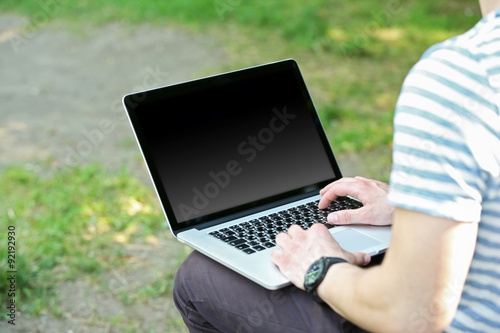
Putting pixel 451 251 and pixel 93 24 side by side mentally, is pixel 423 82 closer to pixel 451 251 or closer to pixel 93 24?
pixel 451 251

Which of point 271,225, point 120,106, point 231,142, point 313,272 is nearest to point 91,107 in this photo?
point 120,106

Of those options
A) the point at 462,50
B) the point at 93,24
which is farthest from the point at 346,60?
the point at 462,50

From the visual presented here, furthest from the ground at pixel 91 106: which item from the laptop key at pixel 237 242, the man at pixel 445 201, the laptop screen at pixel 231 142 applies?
the man at pixel 445 201

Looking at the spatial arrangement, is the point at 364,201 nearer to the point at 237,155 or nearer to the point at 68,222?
the point at 237,155

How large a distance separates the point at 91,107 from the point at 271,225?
3.69 m

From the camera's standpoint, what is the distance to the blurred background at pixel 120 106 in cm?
279

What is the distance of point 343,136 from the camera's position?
423 cm

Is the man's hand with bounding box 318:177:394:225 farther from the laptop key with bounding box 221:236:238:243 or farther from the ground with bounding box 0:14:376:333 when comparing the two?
the ground with bounding box 0:14:376:333

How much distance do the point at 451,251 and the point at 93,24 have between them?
6.66 meters

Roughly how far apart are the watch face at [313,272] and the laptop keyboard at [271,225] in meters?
0.23

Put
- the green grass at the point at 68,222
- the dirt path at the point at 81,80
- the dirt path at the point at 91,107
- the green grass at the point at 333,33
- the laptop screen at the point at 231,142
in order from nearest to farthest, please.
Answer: the laptop screen at the point at 231,142 < the dirt path at the point at 91,107 < the green grass at the point at 68,222 < the dirt path at the point at 81,80 < the green grass at the point at 333,33

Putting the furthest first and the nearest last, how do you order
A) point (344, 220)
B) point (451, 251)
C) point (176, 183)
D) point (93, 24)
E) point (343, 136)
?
point (93, 24)
point (343, 136)
point (176, 183)
point (344, 220)
point (451, 251)

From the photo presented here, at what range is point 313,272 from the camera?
4.11 feet

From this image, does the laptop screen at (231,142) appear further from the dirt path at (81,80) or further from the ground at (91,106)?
the dirt path at (81,80)
